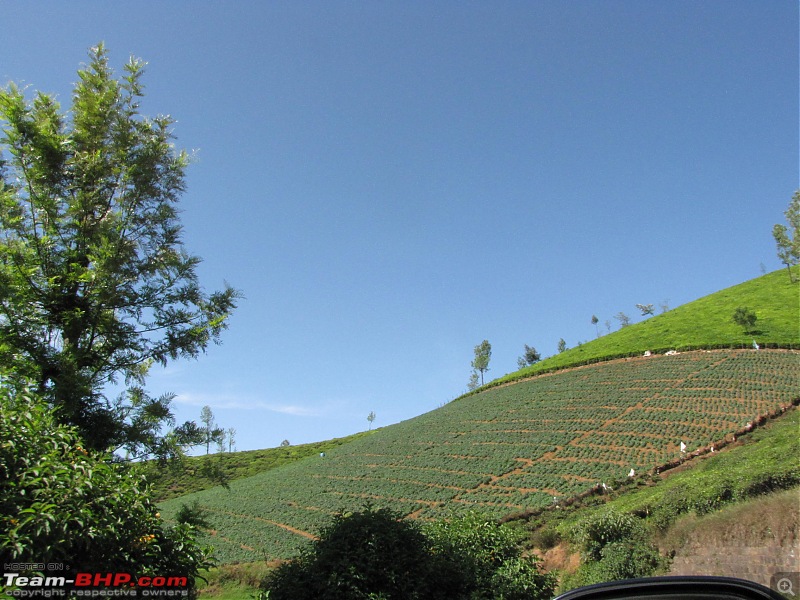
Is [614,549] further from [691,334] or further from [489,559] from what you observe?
[691,334]

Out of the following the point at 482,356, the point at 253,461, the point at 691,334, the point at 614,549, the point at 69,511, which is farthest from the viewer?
the point at 482,356

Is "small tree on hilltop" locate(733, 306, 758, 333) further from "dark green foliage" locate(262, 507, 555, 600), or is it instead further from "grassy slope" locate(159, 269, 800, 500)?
"dark green foliage" locate(262, 507, 555, 600)

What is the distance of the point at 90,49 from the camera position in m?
8.88

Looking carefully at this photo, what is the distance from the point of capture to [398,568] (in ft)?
20.2

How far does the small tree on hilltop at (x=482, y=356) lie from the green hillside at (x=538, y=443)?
4463cm

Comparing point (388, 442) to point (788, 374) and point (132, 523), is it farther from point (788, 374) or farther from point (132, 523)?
point (132, 523)

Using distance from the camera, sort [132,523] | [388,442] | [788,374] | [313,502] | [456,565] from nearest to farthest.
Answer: [132,523]
[456,565]
[788,374]
[313,502]
[388,442]

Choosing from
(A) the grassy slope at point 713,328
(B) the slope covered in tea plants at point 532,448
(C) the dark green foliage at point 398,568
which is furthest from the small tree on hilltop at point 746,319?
(C) the dark green foliage at point 398,568

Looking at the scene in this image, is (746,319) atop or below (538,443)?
atop

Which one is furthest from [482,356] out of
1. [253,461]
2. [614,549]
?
[614,549]

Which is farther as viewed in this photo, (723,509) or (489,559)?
(723,509)

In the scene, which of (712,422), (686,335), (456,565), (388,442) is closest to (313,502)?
(388,442)

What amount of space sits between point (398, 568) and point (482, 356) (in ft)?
312

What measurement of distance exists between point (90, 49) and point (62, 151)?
8.07 feet
